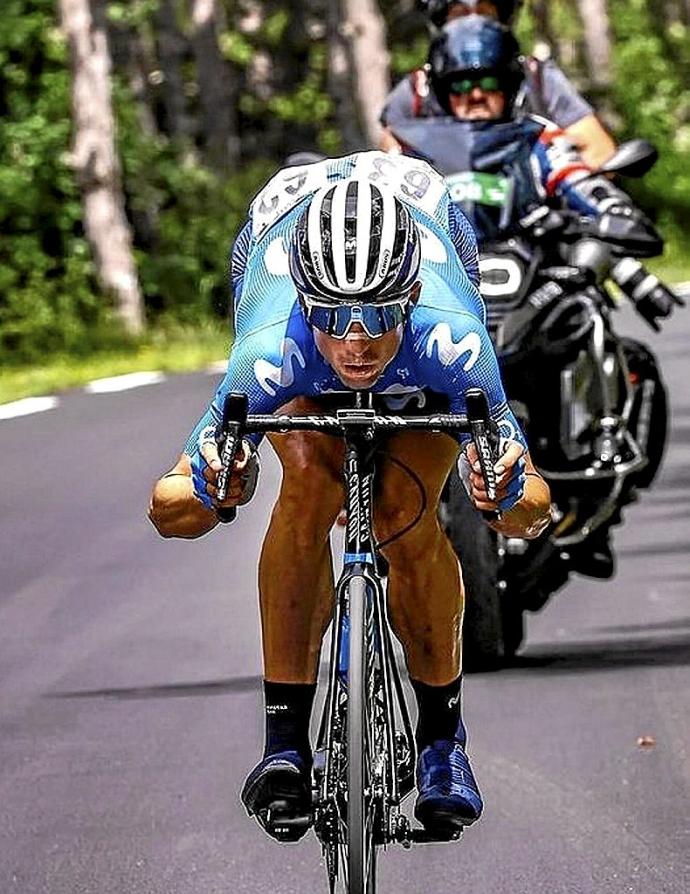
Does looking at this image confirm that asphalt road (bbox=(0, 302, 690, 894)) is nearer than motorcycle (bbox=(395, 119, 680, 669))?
Yes

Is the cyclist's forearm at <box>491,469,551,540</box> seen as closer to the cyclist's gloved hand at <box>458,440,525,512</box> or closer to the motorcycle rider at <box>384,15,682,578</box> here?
the cyclist's gloved hand at <box>458,440,525,512</box>

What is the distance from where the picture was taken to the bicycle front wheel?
18.7 ft

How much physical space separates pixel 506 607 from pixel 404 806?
2.04 metres

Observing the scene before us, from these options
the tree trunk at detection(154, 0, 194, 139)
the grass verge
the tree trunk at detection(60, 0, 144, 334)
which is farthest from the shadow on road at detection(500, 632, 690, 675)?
the tree trunk at detection(154, 0, 194, 139)

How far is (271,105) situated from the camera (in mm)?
Result: 54000

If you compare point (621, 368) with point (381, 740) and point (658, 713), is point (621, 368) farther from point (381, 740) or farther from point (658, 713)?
point (381, 740)

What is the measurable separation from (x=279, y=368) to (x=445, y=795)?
0.93m

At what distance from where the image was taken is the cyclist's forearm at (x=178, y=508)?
6109mm

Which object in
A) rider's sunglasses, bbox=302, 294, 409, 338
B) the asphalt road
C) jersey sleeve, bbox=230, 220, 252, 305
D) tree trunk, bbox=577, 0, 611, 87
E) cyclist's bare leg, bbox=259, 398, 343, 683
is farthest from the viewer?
tree trunk, bbox=577, 0, 611, 87

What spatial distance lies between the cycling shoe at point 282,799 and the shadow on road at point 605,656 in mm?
3665

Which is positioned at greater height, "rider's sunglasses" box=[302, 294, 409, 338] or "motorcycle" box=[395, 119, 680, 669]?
"rider's sunglasses" box=[302, 294, 409, 338]

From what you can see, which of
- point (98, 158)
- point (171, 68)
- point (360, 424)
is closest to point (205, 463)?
point (360, 424)

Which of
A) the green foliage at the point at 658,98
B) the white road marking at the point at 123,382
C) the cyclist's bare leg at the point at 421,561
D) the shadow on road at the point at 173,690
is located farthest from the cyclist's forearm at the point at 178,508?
the green foliage at the point at 658,98

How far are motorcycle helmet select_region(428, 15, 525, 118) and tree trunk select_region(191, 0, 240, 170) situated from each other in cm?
3498
